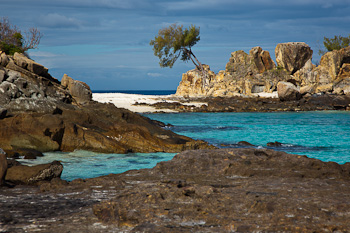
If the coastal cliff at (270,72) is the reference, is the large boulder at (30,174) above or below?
below

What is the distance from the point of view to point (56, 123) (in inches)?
568

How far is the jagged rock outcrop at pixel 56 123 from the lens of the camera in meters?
14.1

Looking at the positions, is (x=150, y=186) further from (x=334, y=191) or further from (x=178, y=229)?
(x=334, y=191)

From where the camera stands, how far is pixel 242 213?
5.02 meters

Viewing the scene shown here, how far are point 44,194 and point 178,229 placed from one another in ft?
9.52

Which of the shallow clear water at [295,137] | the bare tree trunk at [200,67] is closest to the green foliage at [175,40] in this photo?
the bare tree trunk at [200,67]

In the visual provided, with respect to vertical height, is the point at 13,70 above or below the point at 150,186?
above

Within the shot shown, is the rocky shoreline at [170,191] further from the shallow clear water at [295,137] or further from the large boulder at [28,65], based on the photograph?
the shallow clear water at [295,137]

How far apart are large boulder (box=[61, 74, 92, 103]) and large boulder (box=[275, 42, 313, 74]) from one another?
48.7 metres

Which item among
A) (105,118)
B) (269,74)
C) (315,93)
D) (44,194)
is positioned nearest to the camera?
(44,194)

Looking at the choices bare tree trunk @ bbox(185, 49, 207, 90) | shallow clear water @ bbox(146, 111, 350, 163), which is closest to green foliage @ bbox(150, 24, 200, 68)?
bare tree trunk @ bbox(185, 49, 207, 90)

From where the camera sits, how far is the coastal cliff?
198ft

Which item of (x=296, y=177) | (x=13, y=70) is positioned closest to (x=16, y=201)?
(x=296, y=177)

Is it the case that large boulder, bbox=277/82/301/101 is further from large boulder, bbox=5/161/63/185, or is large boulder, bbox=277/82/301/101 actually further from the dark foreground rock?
large boulder, bbox=5/161/63/185
